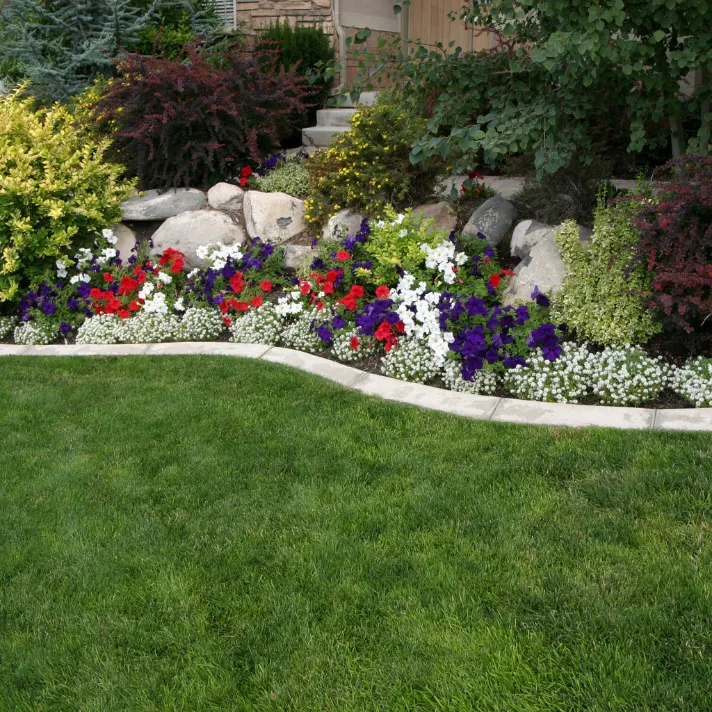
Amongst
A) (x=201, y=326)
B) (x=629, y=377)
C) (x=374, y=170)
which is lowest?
(x=201, y=326)

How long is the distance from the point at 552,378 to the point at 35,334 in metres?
3.88

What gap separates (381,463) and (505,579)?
3.35 ft

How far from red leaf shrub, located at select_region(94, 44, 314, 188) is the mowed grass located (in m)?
3.33

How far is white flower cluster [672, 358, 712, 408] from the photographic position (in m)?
3.99

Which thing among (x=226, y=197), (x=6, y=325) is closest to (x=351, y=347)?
(x=226, y=197)

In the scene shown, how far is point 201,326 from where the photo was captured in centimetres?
575

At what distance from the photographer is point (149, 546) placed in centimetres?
314

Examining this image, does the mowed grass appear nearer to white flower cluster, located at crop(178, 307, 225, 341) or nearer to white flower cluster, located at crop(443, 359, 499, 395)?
white flower cluster, located at crop(443, 359, 499, 395)

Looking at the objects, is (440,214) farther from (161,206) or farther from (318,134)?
(318,134)

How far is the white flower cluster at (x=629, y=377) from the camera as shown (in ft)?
13.5

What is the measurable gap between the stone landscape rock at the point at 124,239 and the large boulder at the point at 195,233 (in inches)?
10.2

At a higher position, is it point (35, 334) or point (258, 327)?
point (258, 327)

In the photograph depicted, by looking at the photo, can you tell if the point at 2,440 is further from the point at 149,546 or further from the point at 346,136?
the point at 346,136

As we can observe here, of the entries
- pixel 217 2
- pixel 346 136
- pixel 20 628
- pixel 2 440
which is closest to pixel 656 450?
pixel 20 628
